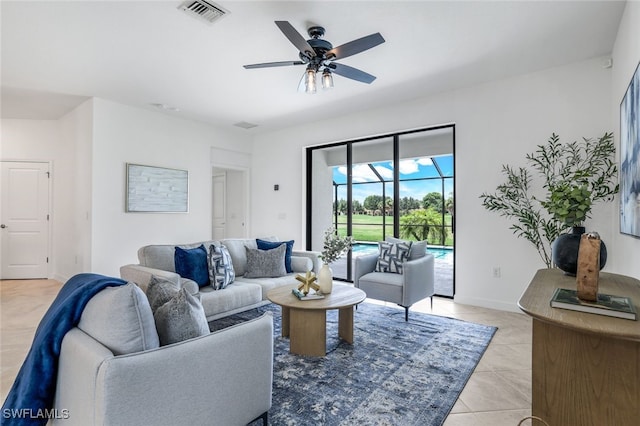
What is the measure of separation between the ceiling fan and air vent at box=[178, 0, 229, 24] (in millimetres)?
415

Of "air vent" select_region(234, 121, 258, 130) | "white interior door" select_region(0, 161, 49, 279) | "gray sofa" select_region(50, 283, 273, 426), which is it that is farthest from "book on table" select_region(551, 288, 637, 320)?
"white interior door" select_region(0, 161, 49, 279)

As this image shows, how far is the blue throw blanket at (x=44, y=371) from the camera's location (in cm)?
129

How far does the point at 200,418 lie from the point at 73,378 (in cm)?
50

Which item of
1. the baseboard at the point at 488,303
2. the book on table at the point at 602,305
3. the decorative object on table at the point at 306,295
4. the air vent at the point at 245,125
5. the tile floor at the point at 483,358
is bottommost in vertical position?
the tile floor at the point at 483,358

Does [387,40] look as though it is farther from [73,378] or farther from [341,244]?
[73,378]

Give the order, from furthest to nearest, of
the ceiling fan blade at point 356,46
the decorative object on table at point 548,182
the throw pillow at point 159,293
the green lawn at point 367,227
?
1. the green lawn at point 367,227
2. the decorative object on table at point 548,182
3. the ceiling fan blade at point 356,46
4. the throw pillow at point 159,293

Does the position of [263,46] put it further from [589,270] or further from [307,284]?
[589,270]

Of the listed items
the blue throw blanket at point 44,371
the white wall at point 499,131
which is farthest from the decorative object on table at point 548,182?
the blue throw blanket at point 44,371

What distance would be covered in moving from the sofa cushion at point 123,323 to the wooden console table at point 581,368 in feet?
4.78

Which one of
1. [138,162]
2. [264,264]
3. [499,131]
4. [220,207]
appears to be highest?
[499,131]

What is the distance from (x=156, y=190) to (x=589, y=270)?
17.0 ft

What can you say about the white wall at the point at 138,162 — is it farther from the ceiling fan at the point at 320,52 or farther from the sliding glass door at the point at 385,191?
the ceiling fan at the point at 320,52

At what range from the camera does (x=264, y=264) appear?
12.3 ft

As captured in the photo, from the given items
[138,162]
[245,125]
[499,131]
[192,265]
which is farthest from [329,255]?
[245,125]
